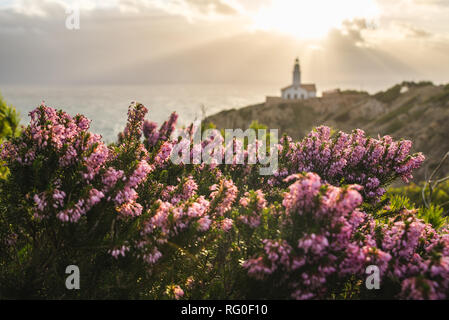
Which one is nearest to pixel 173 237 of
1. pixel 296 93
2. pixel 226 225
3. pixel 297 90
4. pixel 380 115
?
→ pixel 226 225

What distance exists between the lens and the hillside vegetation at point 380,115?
140 ft

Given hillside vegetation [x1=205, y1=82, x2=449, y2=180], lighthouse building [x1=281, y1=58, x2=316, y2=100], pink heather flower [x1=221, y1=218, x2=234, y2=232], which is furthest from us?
lighthouse building [x1=281, y1=58, x2=316, y2=100]

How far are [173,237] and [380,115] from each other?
7408 centimetres

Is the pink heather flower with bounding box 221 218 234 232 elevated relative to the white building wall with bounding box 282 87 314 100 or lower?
lower

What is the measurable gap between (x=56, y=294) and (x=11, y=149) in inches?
88.4

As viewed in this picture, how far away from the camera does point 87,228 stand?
16.9 feet

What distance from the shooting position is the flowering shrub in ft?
Result: 14.9

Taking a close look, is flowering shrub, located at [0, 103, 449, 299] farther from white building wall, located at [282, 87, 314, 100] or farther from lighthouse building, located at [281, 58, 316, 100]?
lighthouse building, located at [281, 58, 316, 100]

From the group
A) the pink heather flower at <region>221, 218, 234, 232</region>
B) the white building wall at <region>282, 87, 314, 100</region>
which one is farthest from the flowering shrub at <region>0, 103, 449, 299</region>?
the white building wall at <region>282, 87, 314, 100</region>

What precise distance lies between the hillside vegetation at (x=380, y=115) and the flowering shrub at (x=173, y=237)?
65.5 ft

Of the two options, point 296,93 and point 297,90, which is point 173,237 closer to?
point 296,93

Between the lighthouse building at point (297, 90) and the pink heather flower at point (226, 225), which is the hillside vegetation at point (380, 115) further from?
the lighthouse building at point (297, 90)

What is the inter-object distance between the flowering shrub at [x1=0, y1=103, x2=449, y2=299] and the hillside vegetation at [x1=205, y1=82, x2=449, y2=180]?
65.5 ft
